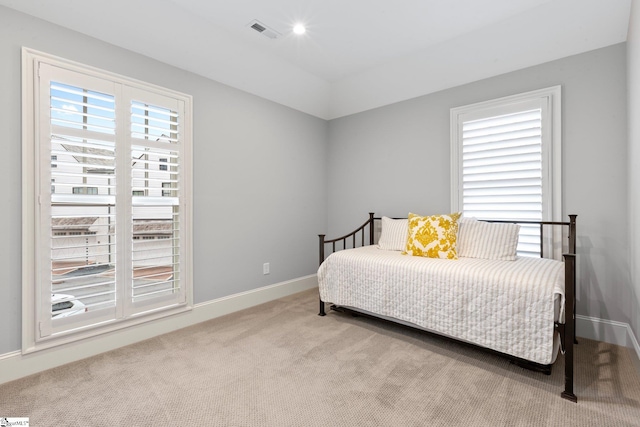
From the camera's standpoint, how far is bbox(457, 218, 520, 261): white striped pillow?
7.82ft

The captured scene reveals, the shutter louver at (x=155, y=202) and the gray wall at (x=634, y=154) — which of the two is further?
the shutter louver at (x=155, y=202)

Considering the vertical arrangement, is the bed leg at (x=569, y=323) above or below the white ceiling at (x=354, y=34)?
below

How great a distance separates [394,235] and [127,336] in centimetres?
240

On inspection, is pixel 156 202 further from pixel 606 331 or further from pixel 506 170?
pixel 606 331

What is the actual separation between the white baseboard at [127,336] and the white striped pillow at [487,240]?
6.39 ft

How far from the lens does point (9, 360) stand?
179cm

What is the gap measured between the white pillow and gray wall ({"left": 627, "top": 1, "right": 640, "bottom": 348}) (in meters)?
1.52

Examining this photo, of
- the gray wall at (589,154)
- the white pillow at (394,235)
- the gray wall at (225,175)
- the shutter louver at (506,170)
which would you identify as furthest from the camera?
Answer: the white pillow at (394,235)

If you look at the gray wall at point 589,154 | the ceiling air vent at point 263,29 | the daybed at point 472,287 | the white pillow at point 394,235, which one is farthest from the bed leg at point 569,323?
the ceiling air vent at point 263,29

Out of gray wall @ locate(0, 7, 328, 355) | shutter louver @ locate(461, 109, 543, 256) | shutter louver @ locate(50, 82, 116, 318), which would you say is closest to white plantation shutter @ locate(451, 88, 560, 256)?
shutter louver @ locate(461, 109, 543, 256)

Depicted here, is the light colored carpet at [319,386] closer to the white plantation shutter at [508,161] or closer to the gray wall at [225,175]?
the gray wall at [225,175]

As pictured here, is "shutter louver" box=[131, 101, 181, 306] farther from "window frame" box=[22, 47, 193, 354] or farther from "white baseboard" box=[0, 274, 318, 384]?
"window frame" box=[22, 47, 193, 354]

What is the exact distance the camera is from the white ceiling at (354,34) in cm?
210

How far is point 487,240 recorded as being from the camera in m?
2.47
